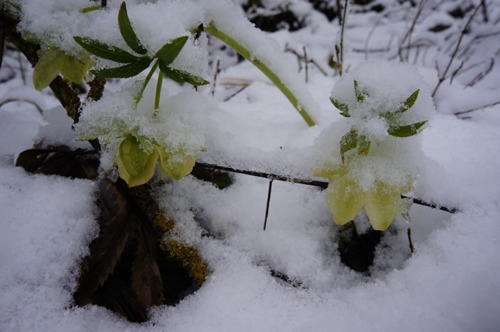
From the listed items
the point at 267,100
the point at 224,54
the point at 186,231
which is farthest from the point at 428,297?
the point at 224,54

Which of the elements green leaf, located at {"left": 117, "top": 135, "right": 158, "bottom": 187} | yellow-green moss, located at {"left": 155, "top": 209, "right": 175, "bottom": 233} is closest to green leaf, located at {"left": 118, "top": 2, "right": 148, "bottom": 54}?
green leaf, located at {"left": 117, "top": 135, "right": 158, "bottom": 187}

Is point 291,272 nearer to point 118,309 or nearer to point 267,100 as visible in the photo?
point 118,309

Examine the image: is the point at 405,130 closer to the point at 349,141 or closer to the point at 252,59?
the point at 349,141

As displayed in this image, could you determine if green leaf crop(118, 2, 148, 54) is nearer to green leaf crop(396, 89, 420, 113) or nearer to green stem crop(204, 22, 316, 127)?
green stem crop(204, 22, 316, 127)

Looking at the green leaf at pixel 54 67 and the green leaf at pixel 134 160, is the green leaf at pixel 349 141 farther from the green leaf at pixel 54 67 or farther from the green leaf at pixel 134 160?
the green leaf at pixel 54 67

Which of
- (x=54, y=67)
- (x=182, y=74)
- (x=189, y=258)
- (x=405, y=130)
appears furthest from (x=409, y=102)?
(x=54, y=67)
